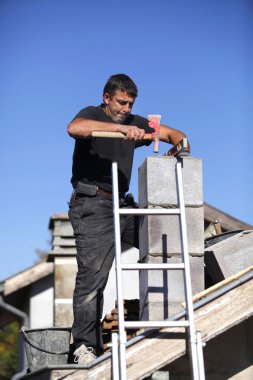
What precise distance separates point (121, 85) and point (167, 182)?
871mm

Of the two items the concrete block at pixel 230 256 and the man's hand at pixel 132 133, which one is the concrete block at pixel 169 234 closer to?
the concrete block at pixel 230 256

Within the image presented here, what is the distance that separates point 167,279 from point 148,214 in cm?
60

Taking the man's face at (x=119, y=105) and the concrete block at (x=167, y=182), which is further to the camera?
the man's face at (x=119, y=105)

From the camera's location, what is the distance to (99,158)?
6.43 metres

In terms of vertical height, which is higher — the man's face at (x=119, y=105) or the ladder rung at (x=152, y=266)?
the man's face at (x=119, y=105)

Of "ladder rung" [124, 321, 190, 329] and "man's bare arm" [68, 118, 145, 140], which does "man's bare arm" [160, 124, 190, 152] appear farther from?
"ladder rung" [124, 321, 190, 329]

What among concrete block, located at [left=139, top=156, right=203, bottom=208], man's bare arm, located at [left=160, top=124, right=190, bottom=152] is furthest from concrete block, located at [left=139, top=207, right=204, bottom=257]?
man's bare arm, located at [left=160, top=124, right=190, bottom=152]

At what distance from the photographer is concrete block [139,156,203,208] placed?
6.25 m

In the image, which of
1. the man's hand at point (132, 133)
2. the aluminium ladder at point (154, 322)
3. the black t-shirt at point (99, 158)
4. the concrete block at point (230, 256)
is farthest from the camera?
the concrete block at point (230, 256)

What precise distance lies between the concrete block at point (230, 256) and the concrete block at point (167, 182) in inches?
19.4

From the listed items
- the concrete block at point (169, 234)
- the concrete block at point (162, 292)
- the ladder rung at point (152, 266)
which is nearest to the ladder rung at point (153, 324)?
the ladder rung at point (152, 266)

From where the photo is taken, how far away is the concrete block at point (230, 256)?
6559mm

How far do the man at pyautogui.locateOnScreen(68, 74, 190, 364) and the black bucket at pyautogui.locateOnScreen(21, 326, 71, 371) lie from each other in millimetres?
324

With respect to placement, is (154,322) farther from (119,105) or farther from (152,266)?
(119,105)
